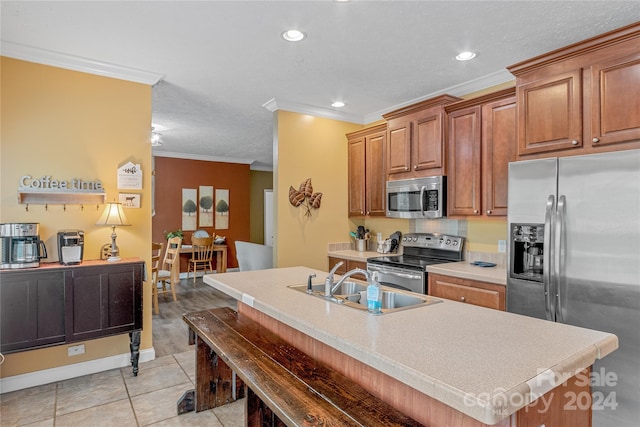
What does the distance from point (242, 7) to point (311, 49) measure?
2.27 ft

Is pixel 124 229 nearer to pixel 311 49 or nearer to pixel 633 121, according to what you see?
pixel 311 49

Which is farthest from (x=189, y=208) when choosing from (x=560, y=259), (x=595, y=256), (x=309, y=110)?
(x=595, y=256)

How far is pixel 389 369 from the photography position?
1170mm

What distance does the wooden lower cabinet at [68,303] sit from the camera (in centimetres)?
262

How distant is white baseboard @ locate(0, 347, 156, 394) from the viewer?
112 inches

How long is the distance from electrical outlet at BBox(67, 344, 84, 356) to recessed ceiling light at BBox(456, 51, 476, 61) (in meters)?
3.96

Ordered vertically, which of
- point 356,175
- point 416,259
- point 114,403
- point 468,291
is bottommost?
A: point 114,403

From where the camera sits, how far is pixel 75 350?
311 cm

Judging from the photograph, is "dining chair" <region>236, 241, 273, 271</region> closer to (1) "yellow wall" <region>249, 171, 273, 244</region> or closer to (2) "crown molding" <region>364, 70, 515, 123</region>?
(2) "crown molding" <region>364, 70, 515, 123</region>

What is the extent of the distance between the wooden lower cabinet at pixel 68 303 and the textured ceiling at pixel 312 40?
1.72m

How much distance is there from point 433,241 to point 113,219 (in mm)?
3059

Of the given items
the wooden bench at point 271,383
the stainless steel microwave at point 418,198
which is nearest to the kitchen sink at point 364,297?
the wooden bench at point 271,383

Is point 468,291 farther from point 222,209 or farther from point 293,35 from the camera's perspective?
point 222,209

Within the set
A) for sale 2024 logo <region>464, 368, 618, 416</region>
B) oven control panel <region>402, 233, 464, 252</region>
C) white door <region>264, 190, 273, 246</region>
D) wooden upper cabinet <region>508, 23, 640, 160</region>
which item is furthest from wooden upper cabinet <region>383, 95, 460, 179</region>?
white door <region>264, 190, 273, 246</region>
